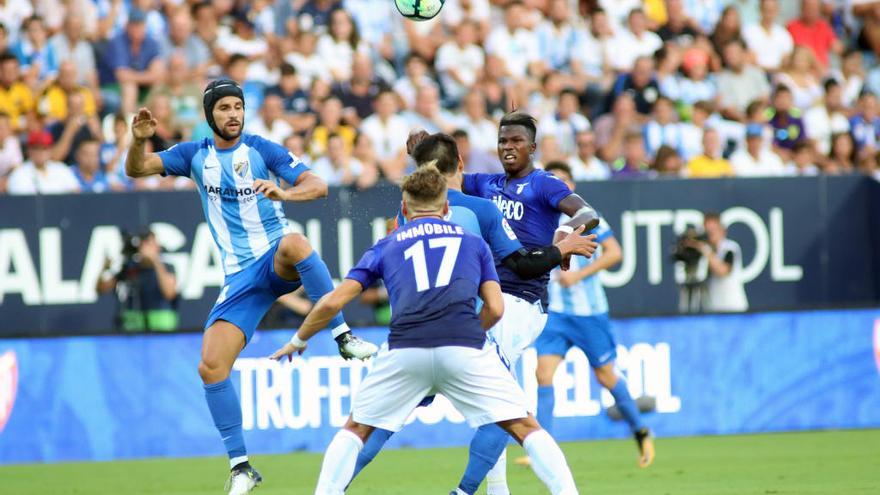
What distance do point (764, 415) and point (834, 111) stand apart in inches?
250

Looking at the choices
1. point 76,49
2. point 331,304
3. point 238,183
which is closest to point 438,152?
point 331,304

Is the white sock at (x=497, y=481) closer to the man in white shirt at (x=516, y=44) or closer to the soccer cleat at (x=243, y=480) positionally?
the soccer cleat at (x=243, y=480)

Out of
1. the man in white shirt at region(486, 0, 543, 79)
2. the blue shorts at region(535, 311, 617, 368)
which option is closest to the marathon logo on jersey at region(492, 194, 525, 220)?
the blue shorts at region(535, 311, 617, 368)

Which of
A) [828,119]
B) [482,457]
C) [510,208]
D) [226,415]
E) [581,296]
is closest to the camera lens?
[482,457]

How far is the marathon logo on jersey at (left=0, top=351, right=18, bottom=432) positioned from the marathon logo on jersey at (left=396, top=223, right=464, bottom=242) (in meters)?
7.10

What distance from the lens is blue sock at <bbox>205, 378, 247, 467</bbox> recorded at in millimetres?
9672

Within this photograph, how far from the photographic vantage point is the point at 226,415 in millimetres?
9711

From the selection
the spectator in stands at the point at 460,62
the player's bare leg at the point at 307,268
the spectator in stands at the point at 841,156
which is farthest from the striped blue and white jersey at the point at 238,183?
the spectator in stands at the point at 841,156

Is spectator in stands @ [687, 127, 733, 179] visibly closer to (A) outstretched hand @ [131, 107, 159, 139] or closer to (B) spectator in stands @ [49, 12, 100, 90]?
(B) spectator in stands @ [49, 12, 100, 90]

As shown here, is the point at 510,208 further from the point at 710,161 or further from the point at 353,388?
the point at 710,161

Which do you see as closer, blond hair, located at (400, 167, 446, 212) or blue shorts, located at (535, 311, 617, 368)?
blond hair, located at (400, 167, 446, 212)

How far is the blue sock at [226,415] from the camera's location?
9672 mm

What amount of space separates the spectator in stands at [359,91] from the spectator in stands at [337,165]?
5.06 feet

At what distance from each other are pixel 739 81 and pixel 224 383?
39.8 ft
